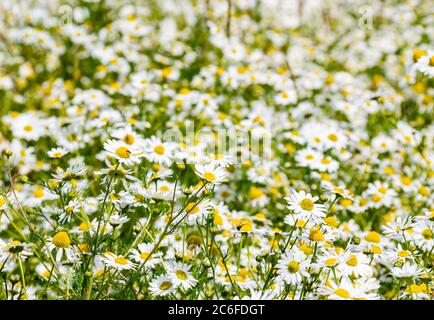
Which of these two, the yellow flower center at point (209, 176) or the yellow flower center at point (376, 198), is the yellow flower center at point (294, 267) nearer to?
the yellow flower center at point (209, 176)

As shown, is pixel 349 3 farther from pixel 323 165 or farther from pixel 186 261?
pixel 186 261

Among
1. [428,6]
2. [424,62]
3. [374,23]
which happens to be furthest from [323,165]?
[428,6]

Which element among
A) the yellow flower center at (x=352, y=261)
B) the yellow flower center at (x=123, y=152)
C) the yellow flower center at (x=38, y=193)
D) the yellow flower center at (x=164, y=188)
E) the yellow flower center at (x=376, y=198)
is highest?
A: the yellow flower center at (x=38, y=193)

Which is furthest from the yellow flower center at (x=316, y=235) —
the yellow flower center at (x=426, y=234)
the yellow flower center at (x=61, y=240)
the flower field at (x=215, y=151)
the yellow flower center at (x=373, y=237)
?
the yellow flower center at (x=61, y=240)

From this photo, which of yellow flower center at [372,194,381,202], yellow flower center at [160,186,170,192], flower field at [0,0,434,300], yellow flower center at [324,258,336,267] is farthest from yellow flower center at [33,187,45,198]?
yellow flower center at [372,194,381,202]

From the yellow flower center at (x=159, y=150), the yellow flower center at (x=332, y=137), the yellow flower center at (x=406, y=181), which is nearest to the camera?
the yellow flower center at (x=159, y=150)
